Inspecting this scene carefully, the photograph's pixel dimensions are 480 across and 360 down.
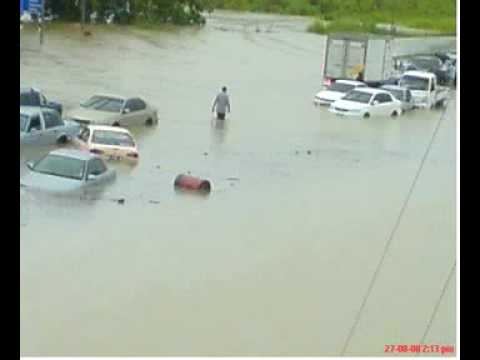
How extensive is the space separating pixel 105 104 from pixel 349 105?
296cm

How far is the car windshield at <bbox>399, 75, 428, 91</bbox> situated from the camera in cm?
954

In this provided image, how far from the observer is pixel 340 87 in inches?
432

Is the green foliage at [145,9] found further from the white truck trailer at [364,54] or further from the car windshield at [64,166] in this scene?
the car windshield at [64,166]

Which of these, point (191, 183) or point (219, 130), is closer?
point (191, 183)

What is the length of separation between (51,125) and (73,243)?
1592mm

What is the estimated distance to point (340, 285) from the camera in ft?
20.0

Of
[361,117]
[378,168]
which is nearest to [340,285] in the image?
[378,168]

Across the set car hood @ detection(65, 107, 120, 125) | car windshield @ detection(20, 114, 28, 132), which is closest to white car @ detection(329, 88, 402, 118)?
car hood @ detection(65, 107, 120, 125)

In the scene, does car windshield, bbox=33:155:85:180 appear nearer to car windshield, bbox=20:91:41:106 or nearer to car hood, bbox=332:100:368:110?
car windshield, bbox=20:91:41:106

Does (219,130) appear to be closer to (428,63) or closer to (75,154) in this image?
(428,63)

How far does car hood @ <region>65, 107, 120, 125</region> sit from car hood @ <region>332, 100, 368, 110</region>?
8.47 feet

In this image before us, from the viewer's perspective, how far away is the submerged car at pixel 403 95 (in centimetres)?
1073

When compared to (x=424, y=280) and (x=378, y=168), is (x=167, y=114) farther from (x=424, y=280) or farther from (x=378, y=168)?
(x=424, y=280)

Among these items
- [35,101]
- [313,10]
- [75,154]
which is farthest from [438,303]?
[35,101]
